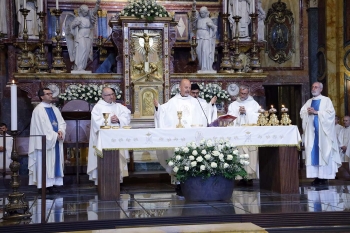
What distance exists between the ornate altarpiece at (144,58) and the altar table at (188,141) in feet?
16.5

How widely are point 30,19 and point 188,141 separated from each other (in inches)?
295

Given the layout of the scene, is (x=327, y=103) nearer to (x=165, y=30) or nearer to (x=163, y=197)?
(x=163, y=197)

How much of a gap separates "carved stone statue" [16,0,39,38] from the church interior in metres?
0.03

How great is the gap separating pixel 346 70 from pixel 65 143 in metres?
7.79

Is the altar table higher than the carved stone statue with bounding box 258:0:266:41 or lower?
lower

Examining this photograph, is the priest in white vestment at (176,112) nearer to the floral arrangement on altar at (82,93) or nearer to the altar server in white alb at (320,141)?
the altar server in white alb at (320,141)

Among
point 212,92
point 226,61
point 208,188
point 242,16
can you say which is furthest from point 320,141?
point 242,16

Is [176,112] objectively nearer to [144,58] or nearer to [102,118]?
[102,118]

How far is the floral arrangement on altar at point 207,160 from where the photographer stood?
26.2 ft

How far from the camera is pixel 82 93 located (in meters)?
13.6

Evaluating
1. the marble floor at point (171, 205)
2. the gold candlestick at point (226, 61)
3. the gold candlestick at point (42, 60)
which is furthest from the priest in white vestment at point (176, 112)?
the gold candlestick at point (42, 60)

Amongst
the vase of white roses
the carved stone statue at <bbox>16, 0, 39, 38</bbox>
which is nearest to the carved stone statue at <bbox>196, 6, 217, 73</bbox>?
the carved stone statue at <bbox>16, 0, 39, 38</bbox>

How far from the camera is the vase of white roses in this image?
8.02 m

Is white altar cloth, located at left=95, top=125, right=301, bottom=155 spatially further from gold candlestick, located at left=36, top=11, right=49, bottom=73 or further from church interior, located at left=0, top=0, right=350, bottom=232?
gold candlestick, located at left=36, top=11, right=49, bottom=73
